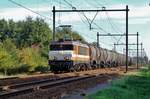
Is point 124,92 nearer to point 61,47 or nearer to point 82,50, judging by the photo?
point 61,47

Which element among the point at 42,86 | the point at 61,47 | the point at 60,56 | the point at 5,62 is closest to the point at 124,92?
the point at 42,86

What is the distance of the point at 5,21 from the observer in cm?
12975

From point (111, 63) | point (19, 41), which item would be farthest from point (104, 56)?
point (19, 41)

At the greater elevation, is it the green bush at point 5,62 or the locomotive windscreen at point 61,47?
the locomotive windscreen at point 61,47

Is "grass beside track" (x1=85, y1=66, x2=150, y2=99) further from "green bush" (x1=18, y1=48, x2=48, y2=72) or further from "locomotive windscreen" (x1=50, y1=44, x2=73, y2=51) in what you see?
"green bush" (x1=18, y1=48, x2=48, y2=72)

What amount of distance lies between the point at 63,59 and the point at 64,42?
175 cm

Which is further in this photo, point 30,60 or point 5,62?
point 30,60

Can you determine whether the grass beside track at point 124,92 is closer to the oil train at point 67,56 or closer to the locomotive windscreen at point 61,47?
the oil train at point 67,56

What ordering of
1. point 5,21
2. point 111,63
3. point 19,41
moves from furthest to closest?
point 5,21, point 19,41, point 111,63

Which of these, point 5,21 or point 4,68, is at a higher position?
point 5,21

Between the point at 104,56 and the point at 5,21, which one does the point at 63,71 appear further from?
the point at 5,21

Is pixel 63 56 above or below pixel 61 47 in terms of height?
below

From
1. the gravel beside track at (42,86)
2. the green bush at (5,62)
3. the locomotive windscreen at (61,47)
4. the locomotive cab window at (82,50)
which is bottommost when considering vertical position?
the gravel beside track at (42,86)

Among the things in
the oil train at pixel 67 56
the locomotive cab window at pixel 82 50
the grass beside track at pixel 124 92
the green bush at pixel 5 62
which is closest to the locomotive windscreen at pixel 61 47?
the oil train at pixel 67 56
